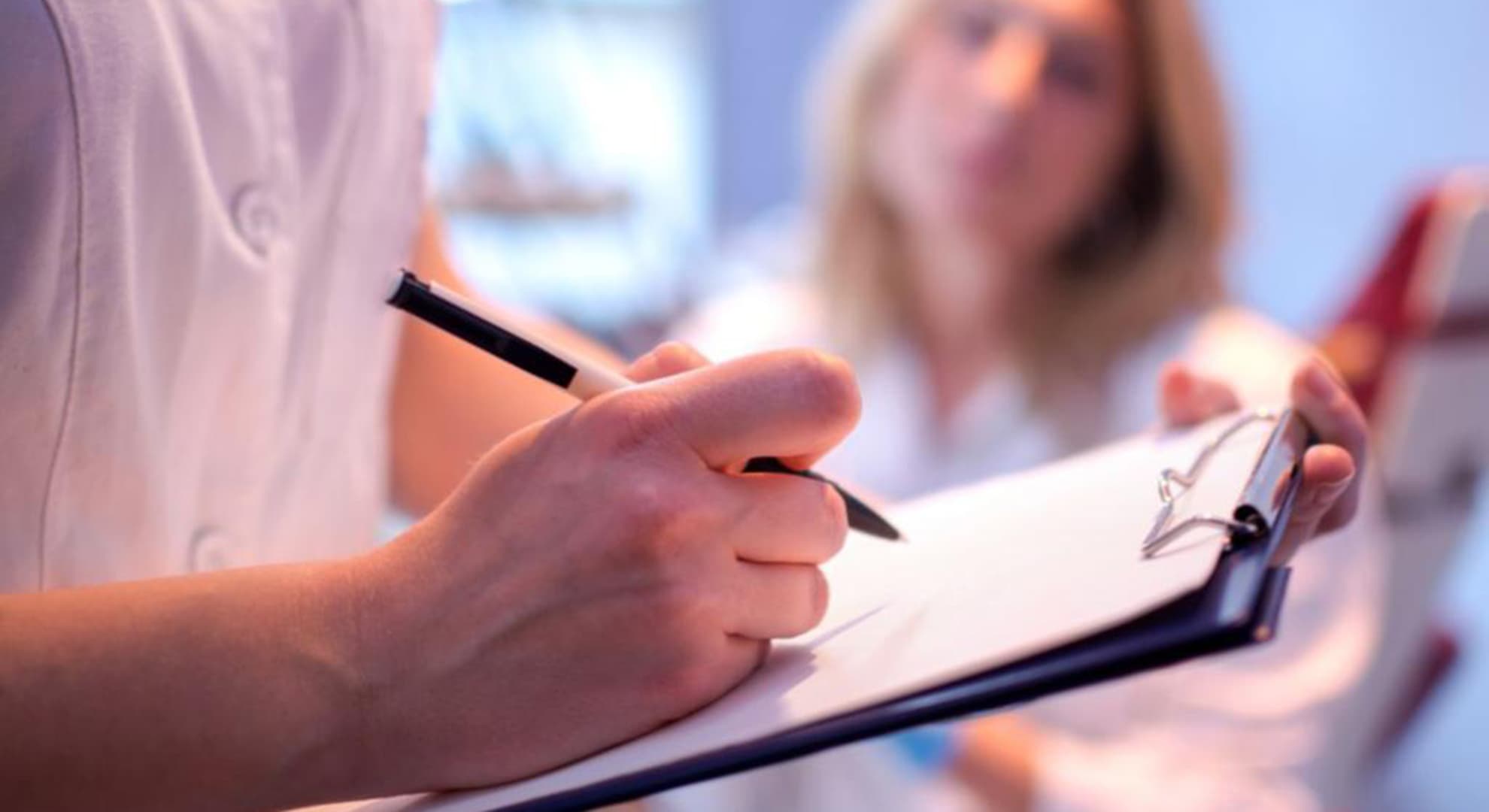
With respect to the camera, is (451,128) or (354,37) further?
(451,128)

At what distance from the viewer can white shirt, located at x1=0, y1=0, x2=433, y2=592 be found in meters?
0.35

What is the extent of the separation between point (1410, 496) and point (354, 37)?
3.28 feet

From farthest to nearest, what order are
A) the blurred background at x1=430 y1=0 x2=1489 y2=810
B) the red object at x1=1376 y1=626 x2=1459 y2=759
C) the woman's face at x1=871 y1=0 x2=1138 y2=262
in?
the blurred background at x1=430 y1=0 x2=1489 y2=810 → the red object at x1=1376 y1=626 x2=1459 y2=759 → the woman's face at x1=871 y1=0 x2=1138 y2=262

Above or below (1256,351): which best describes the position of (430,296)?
below

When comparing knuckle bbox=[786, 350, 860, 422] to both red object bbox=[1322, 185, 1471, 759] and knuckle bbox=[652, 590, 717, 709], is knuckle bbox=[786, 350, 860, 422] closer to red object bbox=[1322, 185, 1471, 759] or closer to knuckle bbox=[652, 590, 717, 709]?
knuckle bbox=[652, 590, 717, 709]

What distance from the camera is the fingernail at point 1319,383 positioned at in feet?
1.52

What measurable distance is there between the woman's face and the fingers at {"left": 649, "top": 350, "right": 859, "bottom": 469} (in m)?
0.81

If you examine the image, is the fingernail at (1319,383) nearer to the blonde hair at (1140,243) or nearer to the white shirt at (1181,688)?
the white shirt at (1181,688)

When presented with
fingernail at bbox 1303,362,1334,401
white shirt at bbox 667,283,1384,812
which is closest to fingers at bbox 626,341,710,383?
fingernail at bbox 1303,362,1334,401

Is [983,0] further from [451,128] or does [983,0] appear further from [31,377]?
[451,128]

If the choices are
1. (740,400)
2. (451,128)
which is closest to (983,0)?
(740,400)

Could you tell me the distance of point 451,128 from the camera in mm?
2715

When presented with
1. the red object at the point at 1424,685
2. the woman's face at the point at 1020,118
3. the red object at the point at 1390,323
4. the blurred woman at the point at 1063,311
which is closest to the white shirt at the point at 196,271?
the blurred woman at the point at 1063,311

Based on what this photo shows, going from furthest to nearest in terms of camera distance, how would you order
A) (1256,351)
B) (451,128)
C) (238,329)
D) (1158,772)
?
(451,128), (1256,351), (1158,772), (238,329)
